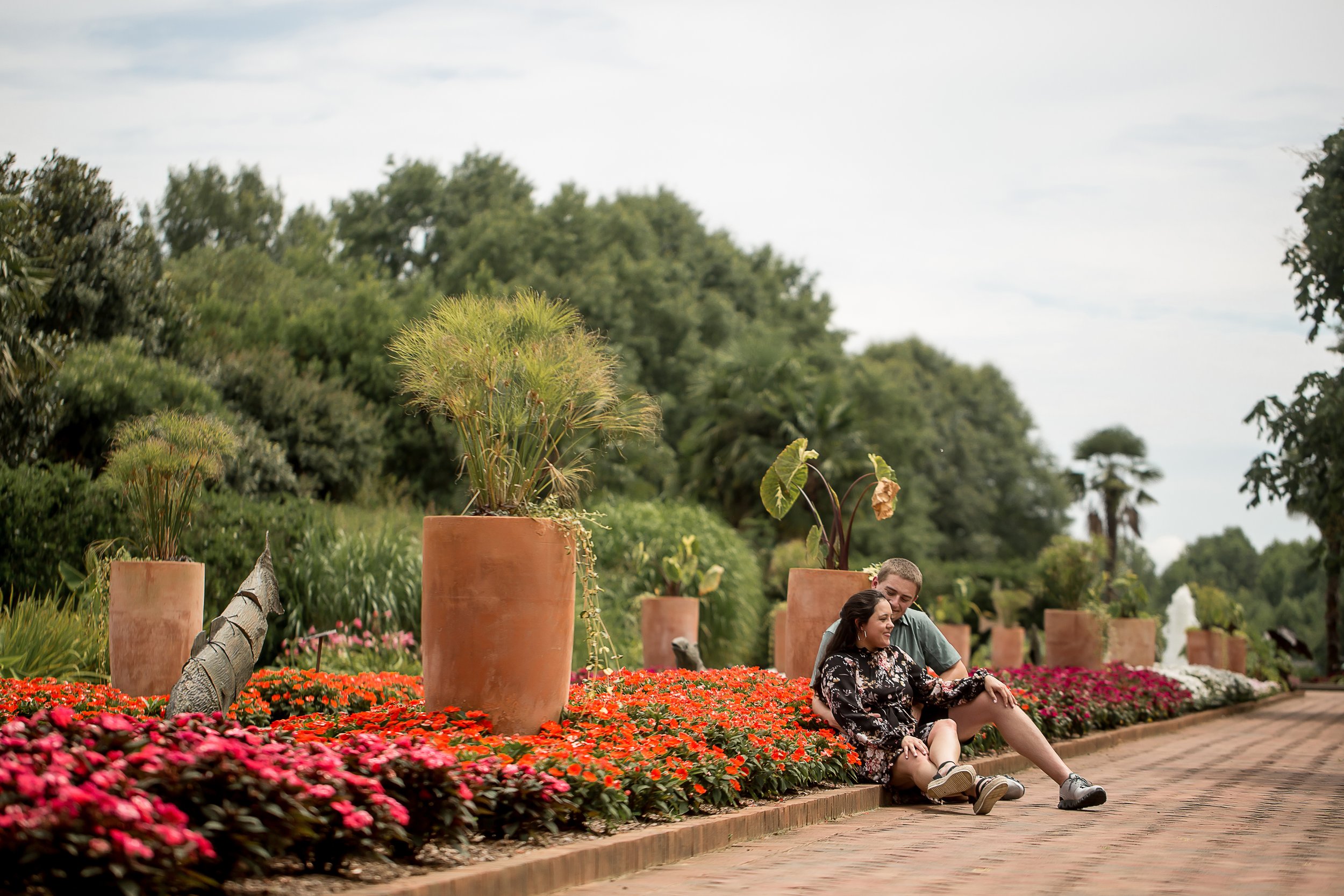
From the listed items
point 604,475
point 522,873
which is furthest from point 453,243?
point 522,873

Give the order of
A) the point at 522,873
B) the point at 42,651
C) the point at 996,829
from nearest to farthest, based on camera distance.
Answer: the point at 522,873 < the point at 996,829 < the point at 42,651

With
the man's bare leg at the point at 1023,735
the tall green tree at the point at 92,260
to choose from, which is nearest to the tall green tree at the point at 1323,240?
the man's bare leg at the point at 1023,735

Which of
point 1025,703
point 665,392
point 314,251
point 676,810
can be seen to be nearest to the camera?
point 676,810

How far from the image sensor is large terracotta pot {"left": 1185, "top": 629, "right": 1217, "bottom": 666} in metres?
23.8

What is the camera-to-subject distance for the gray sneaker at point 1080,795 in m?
6.59

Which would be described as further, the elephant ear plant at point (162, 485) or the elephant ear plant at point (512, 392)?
the elephant ear plant at point (162, 485)

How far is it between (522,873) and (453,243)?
3404 cm

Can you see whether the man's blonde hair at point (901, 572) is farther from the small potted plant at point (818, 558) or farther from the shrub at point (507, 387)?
the shrub at point (507, 387)

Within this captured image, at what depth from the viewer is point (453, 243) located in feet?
120

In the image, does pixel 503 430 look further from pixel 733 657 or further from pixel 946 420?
pixel 946 420

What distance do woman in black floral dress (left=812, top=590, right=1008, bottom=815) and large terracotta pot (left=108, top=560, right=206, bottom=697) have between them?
4608 millimetres

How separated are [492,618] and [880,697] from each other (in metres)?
2.35

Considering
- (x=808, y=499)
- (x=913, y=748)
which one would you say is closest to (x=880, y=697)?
(x=913, y=748)

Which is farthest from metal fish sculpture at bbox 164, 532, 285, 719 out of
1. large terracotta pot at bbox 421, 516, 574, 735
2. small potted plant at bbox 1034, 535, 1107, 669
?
small potted plant at bbox 1034, 535, 1107, 669
